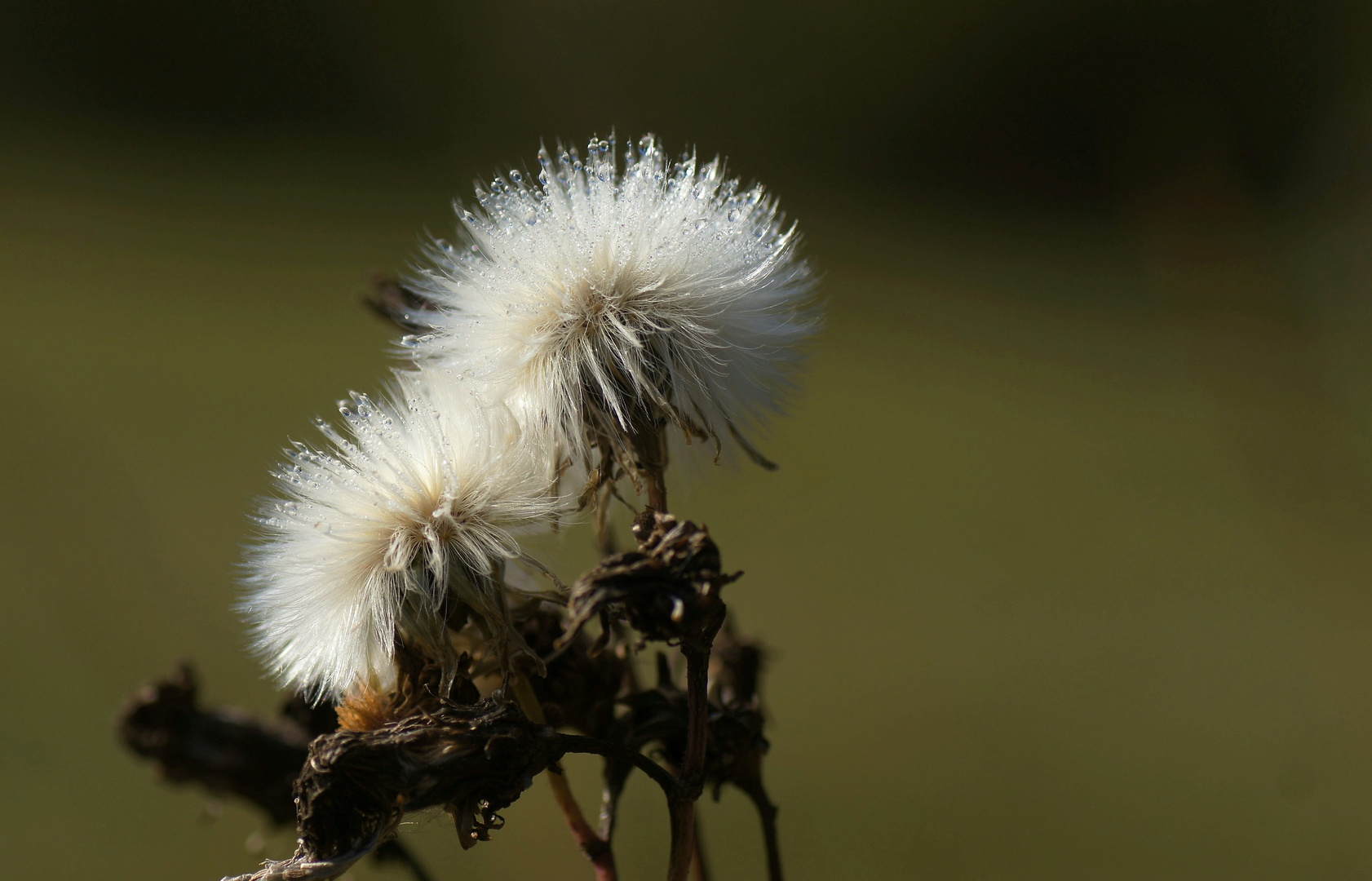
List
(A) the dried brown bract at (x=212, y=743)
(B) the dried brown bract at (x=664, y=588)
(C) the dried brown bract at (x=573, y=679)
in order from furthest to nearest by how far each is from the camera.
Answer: (A) the dried brown bract at (x=212, y=743)
(C) the dried brown bract at (x=573, y=679)
(B) the dried brown bract at (x=664, y=588)

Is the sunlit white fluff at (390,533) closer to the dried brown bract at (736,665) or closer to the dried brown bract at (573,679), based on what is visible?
the dried brown bract at (573,679)

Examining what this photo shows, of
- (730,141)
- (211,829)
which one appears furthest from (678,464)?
(730,141)

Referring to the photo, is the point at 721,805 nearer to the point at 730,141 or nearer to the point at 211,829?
the point at 211,829

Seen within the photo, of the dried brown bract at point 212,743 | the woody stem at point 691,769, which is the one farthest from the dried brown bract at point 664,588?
the dried brown bract at point 212,743

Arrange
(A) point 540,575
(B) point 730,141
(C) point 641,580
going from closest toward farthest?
1. (C) point 641,580
2. (A) point 540,575
3. (B) point 730,141

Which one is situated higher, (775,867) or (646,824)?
(775,867)

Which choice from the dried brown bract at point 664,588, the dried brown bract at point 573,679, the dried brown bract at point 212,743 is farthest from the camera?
the dried brown bract at point 212,743
